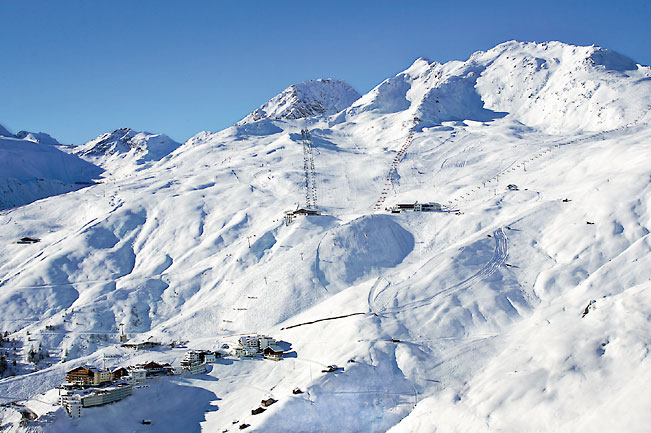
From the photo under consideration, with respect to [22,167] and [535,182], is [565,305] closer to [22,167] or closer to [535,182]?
[535,182]

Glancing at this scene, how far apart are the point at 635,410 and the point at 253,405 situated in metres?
31.2

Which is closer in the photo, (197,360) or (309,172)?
(197,360)

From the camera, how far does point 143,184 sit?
13612 cm

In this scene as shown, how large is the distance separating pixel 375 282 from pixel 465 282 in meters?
10.9

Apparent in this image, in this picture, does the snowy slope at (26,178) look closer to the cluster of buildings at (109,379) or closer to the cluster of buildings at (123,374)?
the cluster of buildings at (109,379)

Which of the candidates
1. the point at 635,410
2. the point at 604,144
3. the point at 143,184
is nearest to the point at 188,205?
the point at 143,184

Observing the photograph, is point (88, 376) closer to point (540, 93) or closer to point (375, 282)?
point (375, 282)

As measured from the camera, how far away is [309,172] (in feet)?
426

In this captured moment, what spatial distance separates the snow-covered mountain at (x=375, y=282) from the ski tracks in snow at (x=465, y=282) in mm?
264

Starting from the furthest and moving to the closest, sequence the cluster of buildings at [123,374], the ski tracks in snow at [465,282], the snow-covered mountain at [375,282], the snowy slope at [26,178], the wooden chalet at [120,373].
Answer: the snowy slope at [26,178] → the ski tracks in snow at [465,282] → the wooden chalet at [120,373] → the cluster of buildings at [123,374] → the snow-covered mountain at [375,282]

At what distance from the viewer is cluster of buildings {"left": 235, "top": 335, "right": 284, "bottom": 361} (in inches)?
2547

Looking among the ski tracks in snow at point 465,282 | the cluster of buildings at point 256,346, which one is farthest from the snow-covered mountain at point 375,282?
the cluster of buildings at point 256,346

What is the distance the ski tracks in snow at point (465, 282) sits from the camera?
67.3 metres

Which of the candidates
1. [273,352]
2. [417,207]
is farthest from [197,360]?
[417,207]
